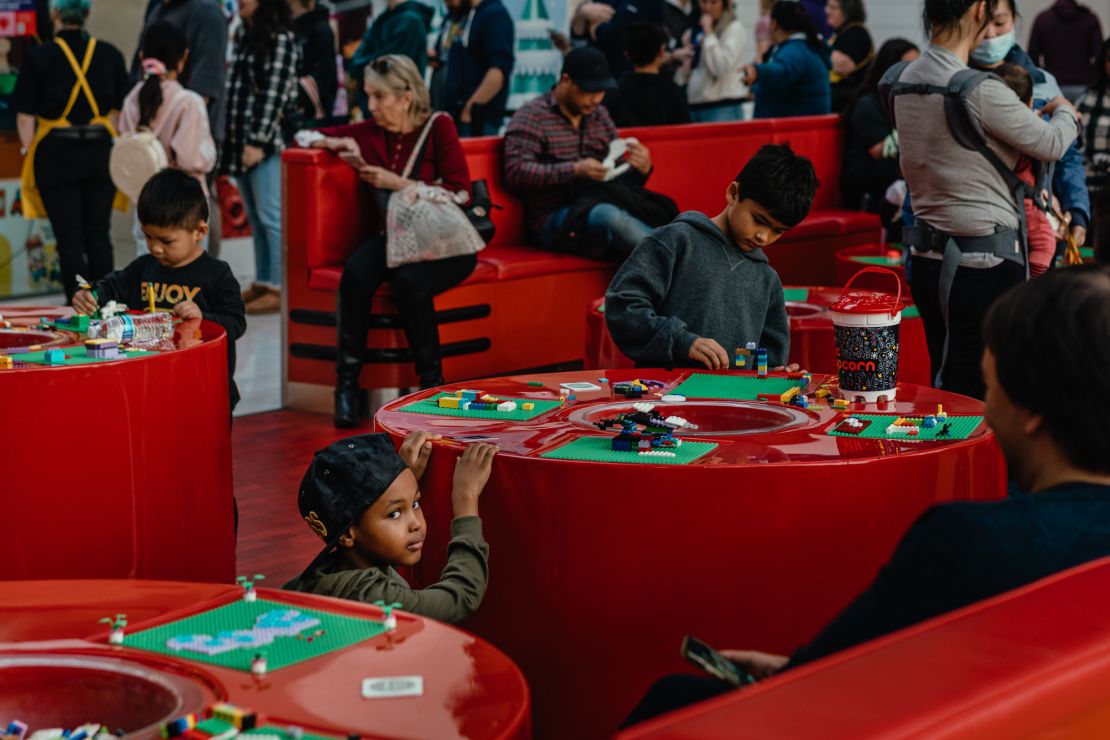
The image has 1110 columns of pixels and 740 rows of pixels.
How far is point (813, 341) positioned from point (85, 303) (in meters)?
2.21

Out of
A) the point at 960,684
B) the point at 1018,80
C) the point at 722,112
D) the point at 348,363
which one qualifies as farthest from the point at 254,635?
the point at 722,112

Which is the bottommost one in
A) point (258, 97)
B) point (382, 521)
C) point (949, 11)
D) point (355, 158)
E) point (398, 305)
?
point (398, 305)

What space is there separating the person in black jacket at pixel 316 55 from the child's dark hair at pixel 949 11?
5556 millimetres

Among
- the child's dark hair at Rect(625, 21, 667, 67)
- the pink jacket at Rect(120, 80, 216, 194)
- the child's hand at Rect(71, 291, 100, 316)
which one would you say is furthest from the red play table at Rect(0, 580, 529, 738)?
the child's dark hair at Rect(625, 21, 667, 67)

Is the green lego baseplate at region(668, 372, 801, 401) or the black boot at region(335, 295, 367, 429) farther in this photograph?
the black boot at region(335, 295, 367, 429)

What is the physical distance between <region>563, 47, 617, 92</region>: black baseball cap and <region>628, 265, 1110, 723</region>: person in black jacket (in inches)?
209

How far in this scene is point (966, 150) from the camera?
4352mm

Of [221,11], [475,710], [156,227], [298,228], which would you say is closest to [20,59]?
[221,11]

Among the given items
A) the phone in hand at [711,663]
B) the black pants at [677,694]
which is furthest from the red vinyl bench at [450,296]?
Answer: the phone in hand at [711,663]

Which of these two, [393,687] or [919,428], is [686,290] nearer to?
[919,428]

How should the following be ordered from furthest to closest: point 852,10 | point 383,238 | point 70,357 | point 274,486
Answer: point 852,10 < point 383,238 < point 274,486 < point 70,357

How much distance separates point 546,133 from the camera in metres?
7.30

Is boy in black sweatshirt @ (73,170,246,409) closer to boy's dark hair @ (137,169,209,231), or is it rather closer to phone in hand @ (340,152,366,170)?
boy's dark hair @ (137,169,209,231)

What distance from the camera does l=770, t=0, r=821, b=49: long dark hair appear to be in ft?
30.0
